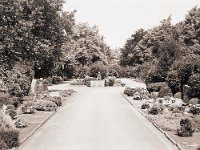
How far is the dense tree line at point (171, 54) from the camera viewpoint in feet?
137

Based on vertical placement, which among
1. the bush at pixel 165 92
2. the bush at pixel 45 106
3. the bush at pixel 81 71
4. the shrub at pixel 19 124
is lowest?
the shrub at pixel 19 124

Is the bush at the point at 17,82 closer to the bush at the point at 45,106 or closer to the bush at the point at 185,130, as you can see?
the bush at the point at 45,106

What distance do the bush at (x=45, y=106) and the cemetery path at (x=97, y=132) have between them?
2.93ft

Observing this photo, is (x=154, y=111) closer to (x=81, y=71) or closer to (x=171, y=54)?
(x=171, y=54)

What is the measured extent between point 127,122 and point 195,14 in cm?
5557

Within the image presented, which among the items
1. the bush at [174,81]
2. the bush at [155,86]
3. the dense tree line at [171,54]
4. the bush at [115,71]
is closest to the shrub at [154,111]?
the dense tree line at [171,54]

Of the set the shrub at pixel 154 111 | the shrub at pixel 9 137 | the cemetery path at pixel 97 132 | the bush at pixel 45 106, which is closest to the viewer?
the shrub at pixel 9 137

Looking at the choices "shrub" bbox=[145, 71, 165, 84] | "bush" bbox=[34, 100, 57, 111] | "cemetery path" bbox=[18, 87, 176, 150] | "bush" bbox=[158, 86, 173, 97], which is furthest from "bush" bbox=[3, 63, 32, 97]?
"shrub" bbox=[145, 71, 165, 84]

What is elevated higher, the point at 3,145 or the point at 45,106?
the point at 45,106

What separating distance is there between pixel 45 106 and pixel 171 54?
20.6 m

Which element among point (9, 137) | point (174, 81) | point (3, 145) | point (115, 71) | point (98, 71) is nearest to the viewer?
point (3, 145)

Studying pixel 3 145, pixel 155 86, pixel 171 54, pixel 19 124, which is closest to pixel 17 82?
pixel 19 124

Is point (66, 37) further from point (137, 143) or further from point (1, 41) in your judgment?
point (137, 143)

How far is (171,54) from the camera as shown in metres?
48.1
